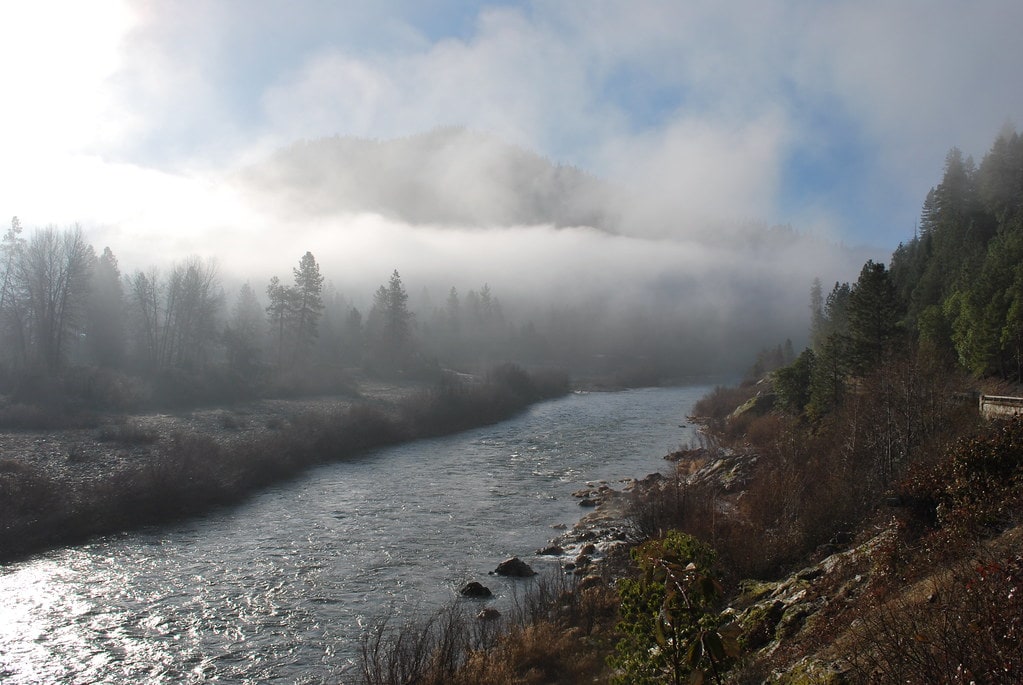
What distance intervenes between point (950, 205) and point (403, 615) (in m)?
93.3

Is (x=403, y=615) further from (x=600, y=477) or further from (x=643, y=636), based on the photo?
(x=600, y=477)

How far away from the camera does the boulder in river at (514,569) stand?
25.2 m

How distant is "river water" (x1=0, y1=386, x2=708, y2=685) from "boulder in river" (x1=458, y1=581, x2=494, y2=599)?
406mm

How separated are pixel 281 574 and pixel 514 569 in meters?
8.88

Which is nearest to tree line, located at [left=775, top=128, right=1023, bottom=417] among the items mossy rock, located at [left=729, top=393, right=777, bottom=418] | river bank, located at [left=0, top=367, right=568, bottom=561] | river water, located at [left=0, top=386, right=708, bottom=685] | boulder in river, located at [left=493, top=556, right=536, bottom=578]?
mossy rock, located at [left=729, top=393, right=777, bottom=418]

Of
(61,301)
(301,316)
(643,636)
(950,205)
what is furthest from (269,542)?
(950,205)

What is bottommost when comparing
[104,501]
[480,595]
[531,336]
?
[480,595]

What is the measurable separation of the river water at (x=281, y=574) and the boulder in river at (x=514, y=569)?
626 mm

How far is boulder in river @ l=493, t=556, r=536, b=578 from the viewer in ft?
82.7

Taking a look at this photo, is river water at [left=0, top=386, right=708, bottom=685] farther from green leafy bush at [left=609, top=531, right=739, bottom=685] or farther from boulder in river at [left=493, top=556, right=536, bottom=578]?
green leafy bush at [left=609, top=531, right=739, bottom=685]

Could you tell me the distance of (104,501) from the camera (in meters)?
31.6

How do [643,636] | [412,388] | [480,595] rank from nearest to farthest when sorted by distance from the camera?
[643,636]
[480,595]
[412,388]

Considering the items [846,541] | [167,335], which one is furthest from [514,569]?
[167,335]

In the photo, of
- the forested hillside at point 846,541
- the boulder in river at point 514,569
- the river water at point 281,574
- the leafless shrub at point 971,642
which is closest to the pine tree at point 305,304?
the river water at point 281,574
